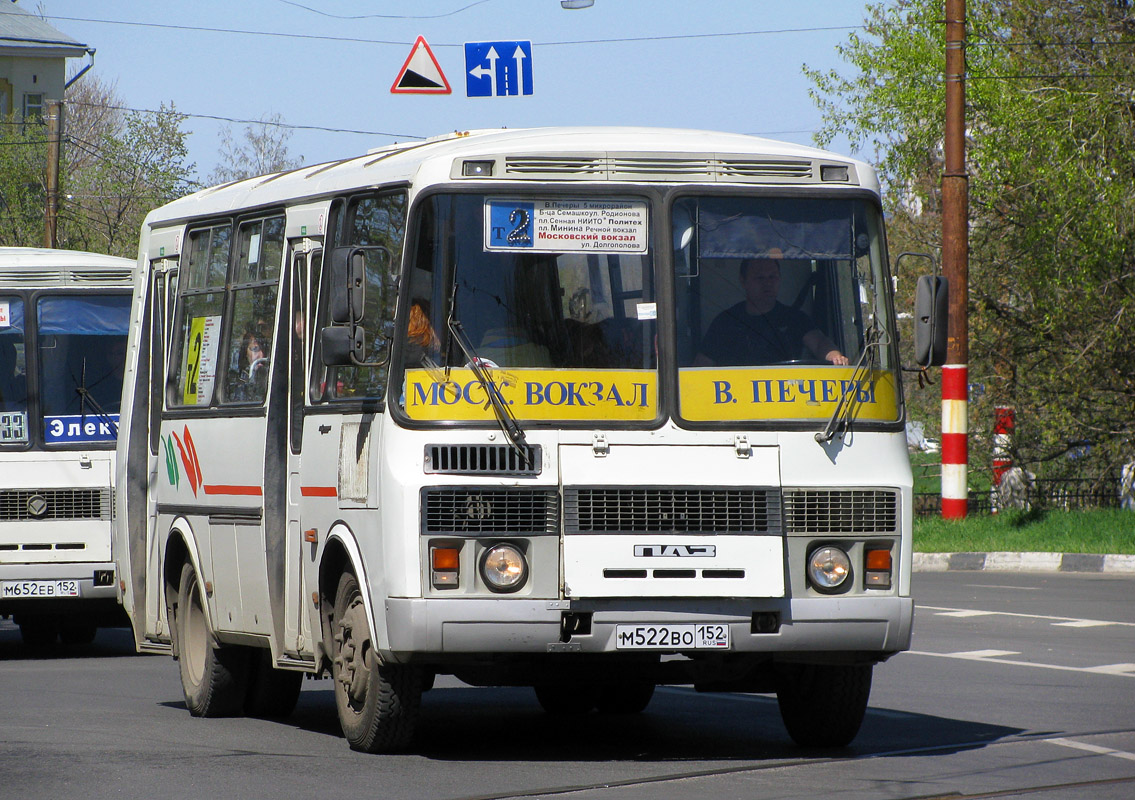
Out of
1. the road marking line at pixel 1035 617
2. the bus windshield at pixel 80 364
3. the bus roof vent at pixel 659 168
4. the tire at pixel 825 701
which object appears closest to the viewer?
the bus roof vent at pixel 659 168

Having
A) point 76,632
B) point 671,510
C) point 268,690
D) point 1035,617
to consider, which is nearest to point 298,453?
point 268,690

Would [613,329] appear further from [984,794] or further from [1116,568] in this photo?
[1116,568]

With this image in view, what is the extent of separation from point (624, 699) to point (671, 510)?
279 cm

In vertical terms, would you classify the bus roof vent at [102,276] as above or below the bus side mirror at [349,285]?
above

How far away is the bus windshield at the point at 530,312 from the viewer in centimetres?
822

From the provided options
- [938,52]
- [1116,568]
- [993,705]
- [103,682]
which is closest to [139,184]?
[938,52]

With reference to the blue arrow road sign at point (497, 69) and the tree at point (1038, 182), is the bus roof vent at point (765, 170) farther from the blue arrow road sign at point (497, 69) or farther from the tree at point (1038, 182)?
the tree at point (1038, 182)

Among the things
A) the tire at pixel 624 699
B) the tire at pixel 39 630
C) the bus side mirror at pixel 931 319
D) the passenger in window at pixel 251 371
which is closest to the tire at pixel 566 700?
the tire at pixel 624 699

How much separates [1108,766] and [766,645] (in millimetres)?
1539

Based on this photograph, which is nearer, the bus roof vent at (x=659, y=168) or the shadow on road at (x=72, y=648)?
the bus roof vent at (x=659, y=168)

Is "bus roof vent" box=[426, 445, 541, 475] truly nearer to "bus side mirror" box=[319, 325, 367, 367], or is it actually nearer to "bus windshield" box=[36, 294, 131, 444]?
"bus side mirror" box=[319, 325, 367, 367]

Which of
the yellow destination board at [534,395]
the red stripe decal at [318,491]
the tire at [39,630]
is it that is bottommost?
the tire at [39,630]

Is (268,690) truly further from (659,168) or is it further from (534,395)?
(659,168)

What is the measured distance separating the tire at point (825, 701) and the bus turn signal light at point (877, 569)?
1.72ft
